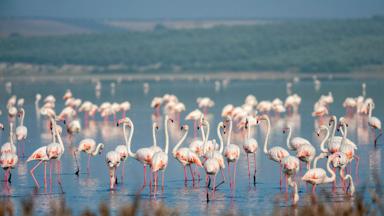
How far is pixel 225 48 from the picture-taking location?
8781 cm

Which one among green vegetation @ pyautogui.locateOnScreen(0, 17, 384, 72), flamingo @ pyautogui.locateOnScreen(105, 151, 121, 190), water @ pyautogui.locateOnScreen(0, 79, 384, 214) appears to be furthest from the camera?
green vegetation @ pyautogui.locateOnScreen(0, 17, 384, 72)

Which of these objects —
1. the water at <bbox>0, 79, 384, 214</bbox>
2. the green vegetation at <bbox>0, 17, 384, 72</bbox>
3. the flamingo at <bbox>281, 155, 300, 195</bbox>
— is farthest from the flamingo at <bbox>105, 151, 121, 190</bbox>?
the green vegetation at <bbox>0, 17, 384, 72</bbox>

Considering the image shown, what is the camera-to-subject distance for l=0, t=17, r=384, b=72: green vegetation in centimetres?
7369

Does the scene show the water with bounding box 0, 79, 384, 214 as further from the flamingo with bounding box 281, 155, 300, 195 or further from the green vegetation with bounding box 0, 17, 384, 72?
the green vegetation with bounding box 0, 17, 384, 72

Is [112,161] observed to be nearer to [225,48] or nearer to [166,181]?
[166,181]

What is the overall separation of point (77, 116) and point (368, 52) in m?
49.7

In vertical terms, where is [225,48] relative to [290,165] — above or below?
above

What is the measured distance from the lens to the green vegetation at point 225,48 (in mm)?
73688

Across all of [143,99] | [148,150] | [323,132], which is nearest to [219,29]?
[143,99]

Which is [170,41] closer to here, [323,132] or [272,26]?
[272,26]

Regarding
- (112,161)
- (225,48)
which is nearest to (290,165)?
(112,161)

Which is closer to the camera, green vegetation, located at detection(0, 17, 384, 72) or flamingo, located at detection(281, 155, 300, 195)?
flamingo, located at detection(281, 155, 300, 195)

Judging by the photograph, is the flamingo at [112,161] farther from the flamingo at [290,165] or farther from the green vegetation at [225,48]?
the green vegetation at [225,48]

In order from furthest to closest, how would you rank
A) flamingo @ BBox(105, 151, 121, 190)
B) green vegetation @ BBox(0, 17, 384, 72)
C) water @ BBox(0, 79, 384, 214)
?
green vegetation @ BBox(0, 17, 384, 72)
flamingo @ BBox(105, 151, 121, 190)
water @ BBox(0, 79, 384, 214)
